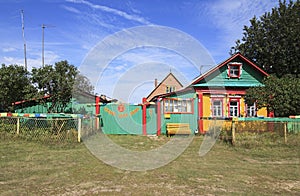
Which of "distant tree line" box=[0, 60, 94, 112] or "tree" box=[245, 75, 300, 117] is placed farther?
"distant tree line" box=[0, 60, 94, 112]

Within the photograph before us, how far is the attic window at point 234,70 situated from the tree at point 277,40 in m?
9.12

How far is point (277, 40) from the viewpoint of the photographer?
83.3 ft

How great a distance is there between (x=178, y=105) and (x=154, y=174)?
32.7 ft

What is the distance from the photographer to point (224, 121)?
13.8 meters

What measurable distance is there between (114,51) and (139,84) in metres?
5.00

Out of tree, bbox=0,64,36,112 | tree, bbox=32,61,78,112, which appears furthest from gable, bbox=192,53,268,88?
tree, bbox=0,64,36,112

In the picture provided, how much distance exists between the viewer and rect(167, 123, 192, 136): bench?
14950 mm

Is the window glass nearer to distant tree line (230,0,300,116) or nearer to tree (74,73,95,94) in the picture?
distant tree line (230,0,300,116)

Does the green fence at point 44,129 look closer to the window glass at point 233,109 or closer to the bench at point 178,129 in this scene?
the bench at point 178,129

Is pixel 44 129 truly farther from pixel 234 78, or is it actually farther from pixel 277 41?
pixel 277 41

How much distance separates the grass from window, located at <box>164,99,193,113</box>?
Result: 21.3ft

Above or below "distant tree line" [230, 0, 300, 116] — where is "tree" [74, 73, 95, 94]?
below

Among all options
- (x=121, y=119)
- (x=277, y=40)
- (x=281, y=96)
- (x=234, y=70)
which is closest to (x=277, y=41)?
(x=277, y=40)

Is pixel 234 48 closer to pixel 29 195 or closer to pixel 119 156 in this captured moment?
pixel 119 156
